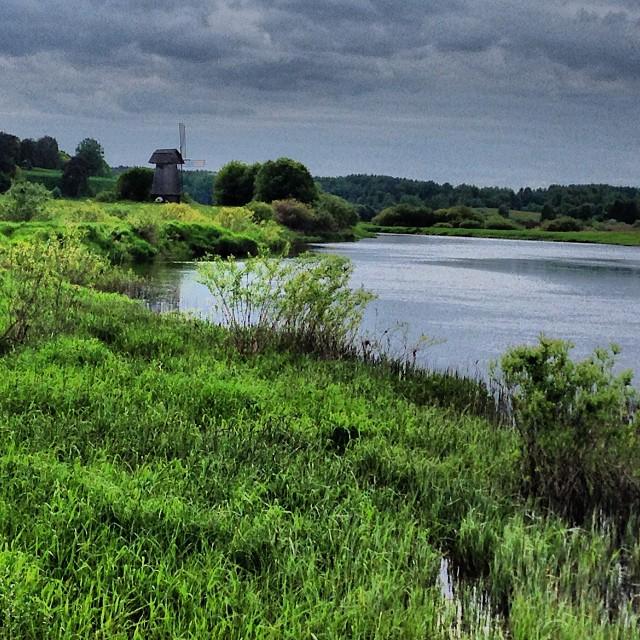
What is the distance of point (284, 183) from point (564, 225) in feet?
142

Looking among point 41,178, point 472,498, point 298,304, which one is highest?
point 41,178

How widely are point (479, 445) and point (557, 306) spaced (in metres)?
19.2

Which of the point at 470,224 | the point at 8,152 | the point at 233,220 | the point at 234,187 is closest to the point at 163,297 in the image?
the point at 233,220

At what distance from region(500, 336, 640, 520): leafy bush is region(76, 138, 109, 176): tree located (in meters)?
119

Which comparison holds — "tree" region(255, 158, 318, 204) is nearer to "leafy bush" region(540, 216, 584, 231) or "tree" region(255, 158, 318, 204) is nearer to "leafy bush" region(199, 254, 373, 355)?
"leafy bush" region(540, 216, 584, 231)

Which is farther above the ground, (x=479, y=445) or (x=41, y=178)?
(x=41, y=178)

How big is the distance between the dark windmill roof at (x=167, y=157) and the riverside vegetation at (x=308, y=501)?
80.7 m

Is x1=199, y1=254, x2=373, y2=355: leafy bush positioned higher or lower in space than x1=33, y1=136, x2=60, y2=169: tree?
lower

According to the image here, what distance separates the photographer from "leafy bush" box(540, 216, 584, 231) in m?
110

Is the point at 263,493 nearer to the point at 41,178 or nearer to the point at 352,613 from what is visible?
the point at 352,613

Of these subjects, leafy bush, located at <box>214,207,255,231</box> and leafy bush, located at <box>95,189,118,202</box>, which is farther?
leafy bush, located at <box>95,189,118,202</box>

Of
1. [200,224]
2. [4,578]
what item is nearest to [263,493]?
[4,578]

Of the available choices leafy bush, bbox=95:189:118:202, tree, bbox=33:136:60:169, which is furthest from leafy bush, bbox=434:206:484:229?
tree, bbox=33:136:60:169

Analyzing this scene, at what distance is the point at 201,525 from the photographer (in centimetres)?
586
